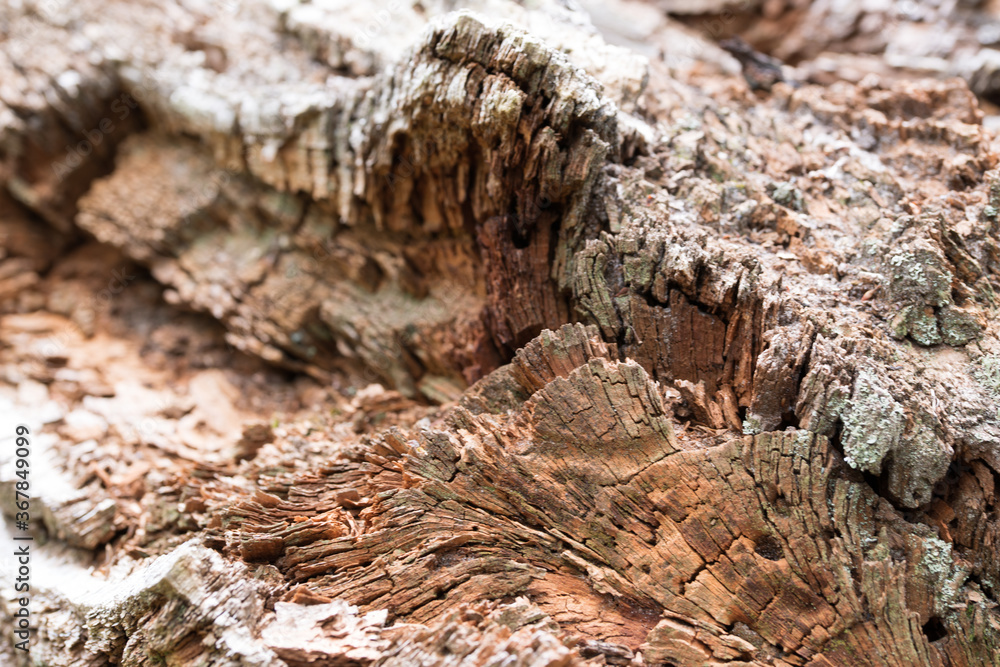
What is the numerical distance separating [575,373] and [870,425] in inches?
91.5

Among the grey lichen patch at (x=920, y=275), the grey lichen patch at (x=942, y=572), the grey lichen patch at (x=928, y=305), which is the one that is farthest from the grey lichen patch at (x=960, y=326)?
the grey lichen patch at (x=942, y=572)

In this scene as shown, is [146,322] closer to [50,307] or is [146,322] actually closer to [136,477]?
[50,307]

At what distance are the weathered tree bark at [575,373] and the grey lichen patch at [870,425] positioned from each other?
2cm

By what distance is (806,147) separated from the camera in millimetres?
8211

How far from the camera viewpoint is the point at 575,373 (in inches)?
229

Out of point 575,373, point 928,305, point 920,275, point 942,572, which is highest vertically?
point 920,275

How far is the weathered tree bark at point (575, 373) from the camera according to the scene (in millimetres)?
5227

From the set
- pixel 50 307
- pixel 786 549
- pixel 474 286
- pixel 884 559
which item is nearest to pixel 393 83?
pixel 474 286
